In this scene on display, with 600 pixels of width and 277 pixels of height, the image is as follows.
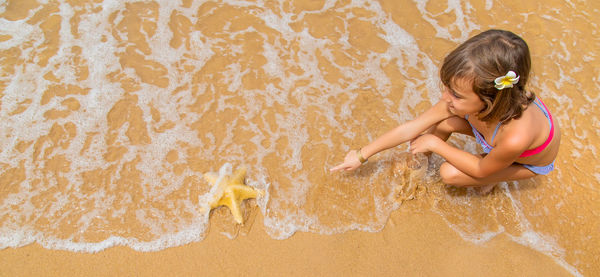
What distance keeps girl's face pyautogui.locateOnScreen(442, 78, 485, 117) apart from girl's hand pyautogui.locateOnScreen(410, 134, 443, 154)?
38 centimetres

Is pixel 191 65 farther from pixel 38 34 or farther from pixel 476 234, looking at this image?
pixel 476 234

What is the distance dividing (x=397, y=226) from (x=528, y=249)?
940 millimetres

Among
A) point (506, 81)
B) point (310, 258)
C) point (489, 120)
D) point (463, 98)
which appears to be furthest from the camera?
point (310, 258)

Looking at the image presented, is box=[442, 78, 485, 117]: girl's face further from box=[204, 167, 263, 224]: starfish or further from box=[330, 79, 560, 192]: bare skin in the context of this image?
box=[204, 167, 263, 224]: starfish

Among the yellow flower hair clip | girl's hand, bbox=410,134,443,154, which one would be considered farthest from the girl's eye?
girl's hand, bbox=410,134,443,154

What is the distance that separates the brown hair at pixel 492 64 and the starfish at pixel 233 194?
1524 millimetres

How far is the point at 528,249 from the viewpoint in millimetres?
2662

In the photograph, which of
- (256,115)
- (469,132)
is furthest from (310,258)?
(469,132)

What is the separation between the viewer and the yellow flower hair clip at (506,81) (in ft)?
6.10

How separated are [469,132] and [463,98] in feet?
2.77

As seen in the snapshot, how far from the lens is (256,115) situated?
3318mm

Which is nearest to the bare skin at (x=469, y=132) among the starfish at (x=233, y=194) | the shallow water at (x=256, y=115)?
the shallow water at (x=256, y=115)

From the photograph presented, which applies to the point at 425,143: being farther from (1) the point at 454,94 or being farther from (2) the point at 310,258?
(2) the point at 310,258

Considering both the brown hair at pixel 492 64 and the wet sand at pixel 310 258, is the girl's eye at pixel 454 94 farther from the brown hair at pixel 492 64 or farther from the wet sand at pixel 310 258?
the wet sand at pixel 310 258
